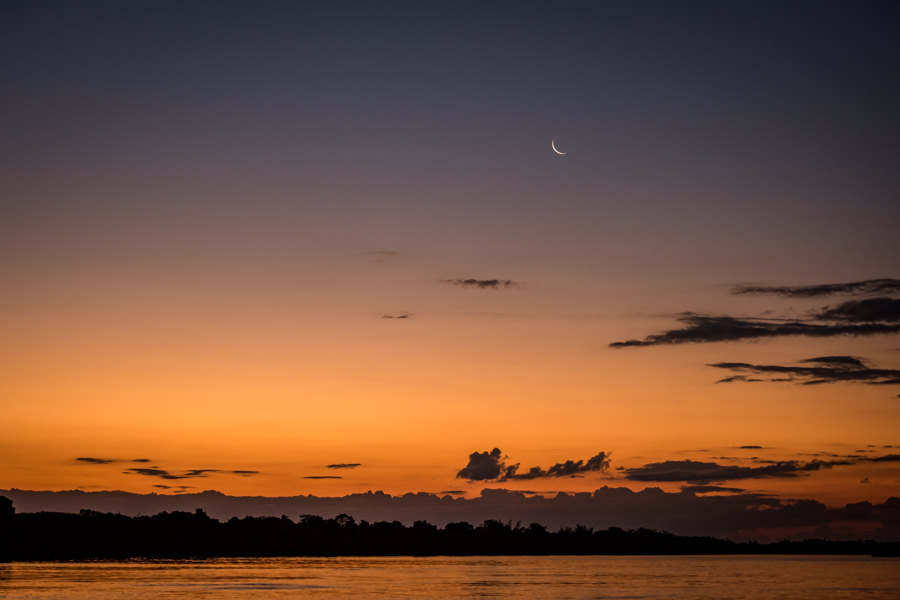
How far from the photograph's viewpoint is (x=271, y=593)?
11156cm

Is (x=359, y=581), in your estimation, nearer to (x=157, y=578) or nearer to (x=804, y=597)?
(x=157, y=578)

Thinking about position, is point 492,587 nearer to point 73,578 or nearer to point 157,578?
point 157,578

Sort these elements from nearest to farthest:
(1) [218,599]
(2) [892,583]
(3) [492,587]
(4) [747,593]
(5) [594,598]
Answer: (1) [218,599] < (5) [594,598] < (4) [747,593] < (3) [492,587] < (2) [892,583]

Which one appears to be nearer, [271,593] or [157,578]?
[271,593]

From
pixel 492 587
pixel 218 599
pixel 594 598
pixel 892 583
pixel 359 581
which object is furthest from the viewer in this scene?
pixel 892 583

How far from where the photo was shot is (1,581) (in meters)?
123

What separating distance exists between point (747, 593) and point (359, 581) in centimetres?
5687

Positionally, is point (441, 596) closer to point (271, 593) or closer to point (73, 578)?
point (271, 593)

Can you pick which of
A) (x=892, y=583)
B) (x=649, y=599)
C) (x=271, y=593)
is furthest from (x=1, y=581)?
(x=892, y=583)

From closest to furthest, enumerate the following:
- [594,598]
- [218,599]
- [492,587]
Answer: [218,599] < [594,598] < [492,587]

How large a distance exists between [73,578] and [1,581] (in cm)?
1217

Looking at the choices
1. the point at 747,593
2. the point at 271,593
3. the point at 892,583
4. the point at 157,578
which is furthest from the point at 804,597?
the point at 157,578

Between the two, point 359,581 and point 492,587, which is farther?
point 359,581

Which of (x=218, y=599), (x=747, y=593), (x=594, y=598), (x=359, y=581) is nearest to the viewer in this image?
(x=218, y=599)
